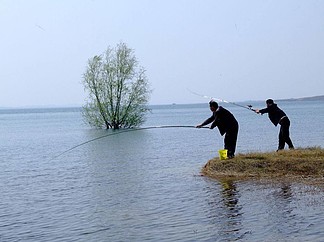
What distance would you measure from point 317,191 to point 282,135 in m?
5.48

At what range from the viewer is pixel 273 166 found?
15.9 m

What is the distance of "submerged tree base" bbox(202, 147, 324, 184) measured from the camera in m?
15.4

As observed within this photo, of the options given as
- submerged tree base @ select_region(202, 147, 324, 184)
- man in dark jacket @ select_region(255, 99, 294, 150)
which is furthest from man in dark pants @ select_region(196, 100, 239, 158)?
man in dark jacket @ select_region(255, 99, 294, 150)

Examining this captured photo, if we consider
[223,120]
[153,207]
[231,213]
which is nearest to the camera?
[231,213]

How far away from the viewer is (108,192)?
1520 cm

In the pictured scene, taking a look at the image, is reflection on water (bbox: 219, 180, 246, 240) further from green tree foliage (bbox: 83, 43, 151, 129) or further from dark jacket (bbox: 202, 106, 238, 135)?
green tree foliage (bbox: 83, 43, 151, 129)

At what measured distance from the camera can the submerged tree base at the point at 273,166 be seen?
15445 millimetres

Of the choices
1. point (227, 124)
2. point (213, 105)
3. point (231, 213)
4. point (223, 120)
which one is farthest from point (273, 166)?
point (231, 213)

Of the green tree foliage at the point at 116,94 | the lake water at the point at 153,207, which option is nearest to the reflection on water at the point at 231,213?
the lake water at the point at 153,207

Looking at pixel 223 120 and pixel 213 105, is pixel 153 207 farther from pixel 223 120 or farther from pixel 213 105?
pixel 223 120

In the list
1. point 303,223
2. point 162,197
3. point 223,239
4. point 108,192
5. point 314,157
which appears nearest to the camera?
point 223,239

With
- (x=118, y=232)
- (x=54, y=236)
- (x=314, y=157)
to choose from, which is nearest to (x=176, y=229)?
(x=118, y=232)

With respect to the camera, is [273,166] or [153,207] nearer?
[153,207]

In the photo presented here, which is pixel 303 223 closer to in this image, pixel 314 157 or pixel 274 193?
pixel 274 193
